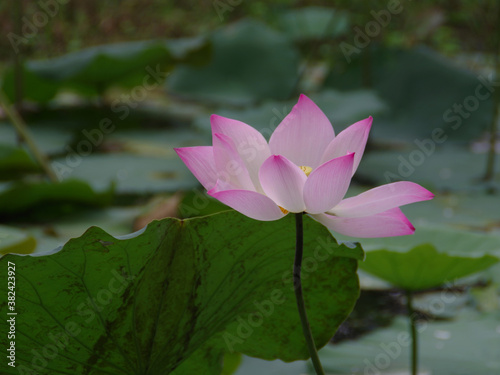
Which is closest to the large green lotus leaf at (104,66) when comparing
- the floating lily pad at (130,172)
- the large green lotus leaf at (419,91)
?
the floating lily pad at (130,172)

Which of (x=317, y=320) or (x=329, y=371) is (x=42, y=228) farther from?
(x=317, y=320)

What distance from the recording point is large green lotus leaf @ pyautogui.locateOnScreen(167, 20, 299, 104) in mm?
2424

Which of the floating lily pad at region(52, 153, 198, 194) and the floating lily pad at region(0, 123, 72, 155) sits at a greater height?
the floating lily pad at region(0, 123, 72, 155)

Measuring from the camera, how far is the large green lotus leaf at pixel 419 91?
6.88ft

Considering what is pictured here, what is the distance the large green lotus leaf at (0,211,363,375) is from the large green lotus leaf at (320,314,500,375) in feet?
1.09

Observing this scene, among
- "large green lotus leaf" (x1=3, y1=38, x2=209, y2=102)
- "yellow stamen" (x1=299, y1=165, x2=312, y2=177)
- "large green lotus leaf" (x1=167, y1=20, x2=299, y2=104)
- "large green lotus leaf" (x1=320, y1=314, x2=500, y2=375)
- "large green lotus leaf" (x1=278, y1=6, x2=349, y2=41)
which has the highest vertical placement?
"large green lotus leaf" (x1=278, y1=6, x2=349, y2=41)

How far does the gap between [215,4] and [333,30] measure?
1704 millimetres

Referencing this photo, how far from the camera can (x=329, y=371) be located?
86 centimetres

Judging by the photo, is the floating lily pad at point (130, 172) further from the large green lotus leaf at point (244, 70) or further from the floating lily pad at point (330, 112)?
the large green lotus leaf at point (244, 70)

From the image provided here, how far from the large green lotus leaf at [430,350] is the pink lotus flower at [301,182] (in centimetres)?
46

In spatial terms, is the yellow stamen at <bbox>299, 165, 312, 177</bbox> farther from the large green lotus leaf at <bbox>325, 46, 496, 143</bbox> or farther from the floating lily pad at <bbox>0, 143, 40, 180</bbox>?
the large green lotus leaf at <bbox>325, 46, 496, 143</bbox>

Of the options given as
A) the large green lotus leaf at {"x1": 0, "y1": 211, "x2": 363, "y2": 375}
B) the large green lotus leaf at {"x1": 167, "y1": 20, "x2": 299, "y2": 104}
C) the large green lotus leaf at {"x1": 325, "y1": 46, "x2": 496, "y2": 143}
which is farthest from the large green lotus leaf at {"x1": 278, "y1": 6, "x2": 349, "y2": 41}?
the large green lotus leaf at {"x1": 0, "y1": 211, "x2": 363, "y2": 375}

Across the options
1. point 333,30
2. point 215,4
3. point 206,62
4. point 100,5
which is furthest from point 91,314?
point 215,4

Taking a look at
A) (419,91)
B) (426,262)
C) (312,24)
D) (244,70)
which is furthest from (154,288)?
(312,24)
